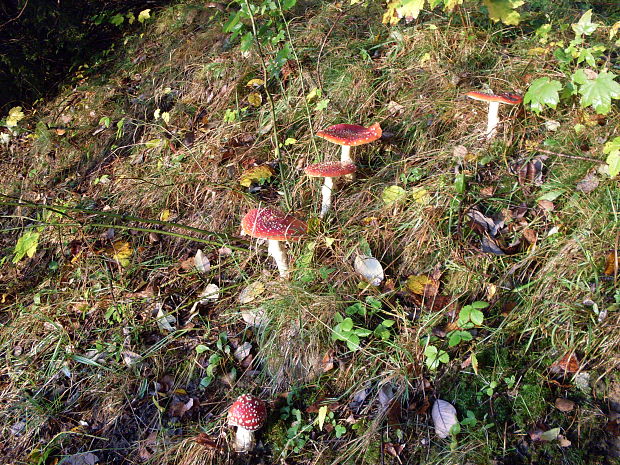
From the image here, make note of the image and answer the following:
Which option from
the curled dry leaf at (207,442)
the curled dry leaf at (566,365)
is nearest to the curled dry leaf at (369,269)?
the curled dry leaf at (566,365)

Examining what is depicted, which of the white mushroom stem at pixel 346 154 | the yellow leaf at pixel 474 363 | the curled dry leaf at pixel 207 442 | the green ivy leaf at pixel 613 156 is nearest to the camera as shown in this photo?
the yellow leaf at pixel 474 363

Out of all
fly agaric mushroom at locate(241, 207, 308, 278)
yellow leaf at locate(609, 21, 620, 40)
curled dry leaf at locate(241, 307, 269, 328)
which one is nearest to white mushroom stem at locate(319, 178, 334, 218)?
fly agaric mushroom at locate(241, 207, 308, 278)

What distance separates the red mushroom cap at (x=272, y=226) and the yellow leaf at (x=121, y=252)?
129 cm

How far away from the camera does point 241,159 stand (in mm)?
4000

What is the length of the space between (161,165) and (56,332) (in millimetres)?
1715

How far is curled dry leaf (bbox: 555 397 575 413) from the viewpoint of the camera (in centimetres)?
226

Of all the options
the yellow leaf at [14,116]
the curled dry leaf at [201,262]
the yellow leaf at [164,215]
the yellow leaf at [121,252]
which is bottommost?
the curled dry leaf at [201,262]

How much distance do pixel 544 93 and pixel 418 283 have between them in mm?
1483

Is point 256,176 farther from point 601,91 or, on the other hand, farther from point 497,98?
point 601,91

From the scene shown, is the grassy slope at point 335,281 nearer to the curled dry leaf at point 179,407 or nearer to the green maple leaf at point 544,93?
the curled dry leaf at point 179,407

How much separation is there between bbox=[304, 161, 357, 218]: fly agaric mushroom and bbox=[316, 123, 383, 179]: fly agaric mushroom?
0.14 metres

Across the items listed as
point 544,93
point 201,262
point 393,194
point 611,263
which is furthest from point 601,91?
point 201,262

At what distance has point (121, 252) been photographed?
3.75 meters

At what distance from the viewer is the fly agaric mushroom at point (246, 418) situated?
245cm
